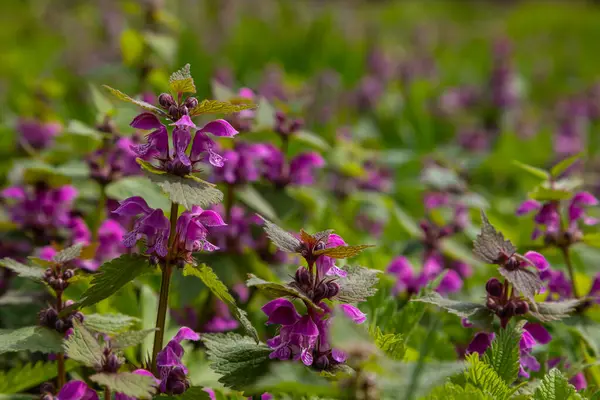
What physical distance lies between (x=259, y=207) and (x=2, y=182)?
3.84ft

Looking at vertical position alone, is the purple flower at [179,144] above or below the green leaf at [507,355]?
above

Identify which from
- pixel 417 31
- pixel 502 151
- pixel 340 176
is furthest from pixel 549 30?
pixel 340 176

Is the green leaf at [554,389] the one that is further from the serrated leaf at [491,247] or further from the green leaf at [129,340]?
the green leaf at [129,340]

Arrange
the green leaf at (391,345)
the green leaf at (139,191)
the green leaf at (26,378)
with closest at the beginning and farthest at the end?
1. the green leaf at (391,345)
2. the green leaf at (26,378)
3. the green leaf at (139,191)

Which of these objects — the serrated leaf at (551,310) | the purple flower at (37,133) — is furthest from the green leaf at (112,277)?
the purple flower at (37,133)

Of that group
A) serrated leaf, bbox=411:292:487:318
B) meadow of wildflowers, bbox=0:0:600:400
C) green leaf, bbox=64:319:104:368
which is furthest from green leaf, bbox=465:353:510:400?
green leaf, bbox=64:319:104:368

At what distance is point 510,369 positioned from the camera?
1056 millimetres

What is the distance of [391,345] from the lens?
1104 mm

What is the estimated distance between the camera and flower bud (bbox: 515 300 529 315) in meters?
1.13

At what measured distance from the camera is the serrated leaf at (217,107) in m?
0.99

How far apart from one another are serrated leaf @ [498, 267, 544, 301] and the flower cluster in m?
0.46

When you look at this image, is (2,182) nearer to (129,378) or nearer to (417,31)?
(129,378)

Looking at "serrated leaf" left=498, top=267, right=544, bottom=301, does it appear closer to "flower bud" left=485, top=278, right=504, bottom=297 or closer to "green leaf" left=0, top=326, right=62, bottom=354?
"flower bud" left=485, top=278, right=504, bottom=297

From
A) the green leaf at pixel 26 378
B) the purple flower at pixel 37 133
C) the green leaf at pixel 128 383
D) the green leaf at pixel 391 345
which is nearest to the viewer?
the green leaf at pixel 128 383
